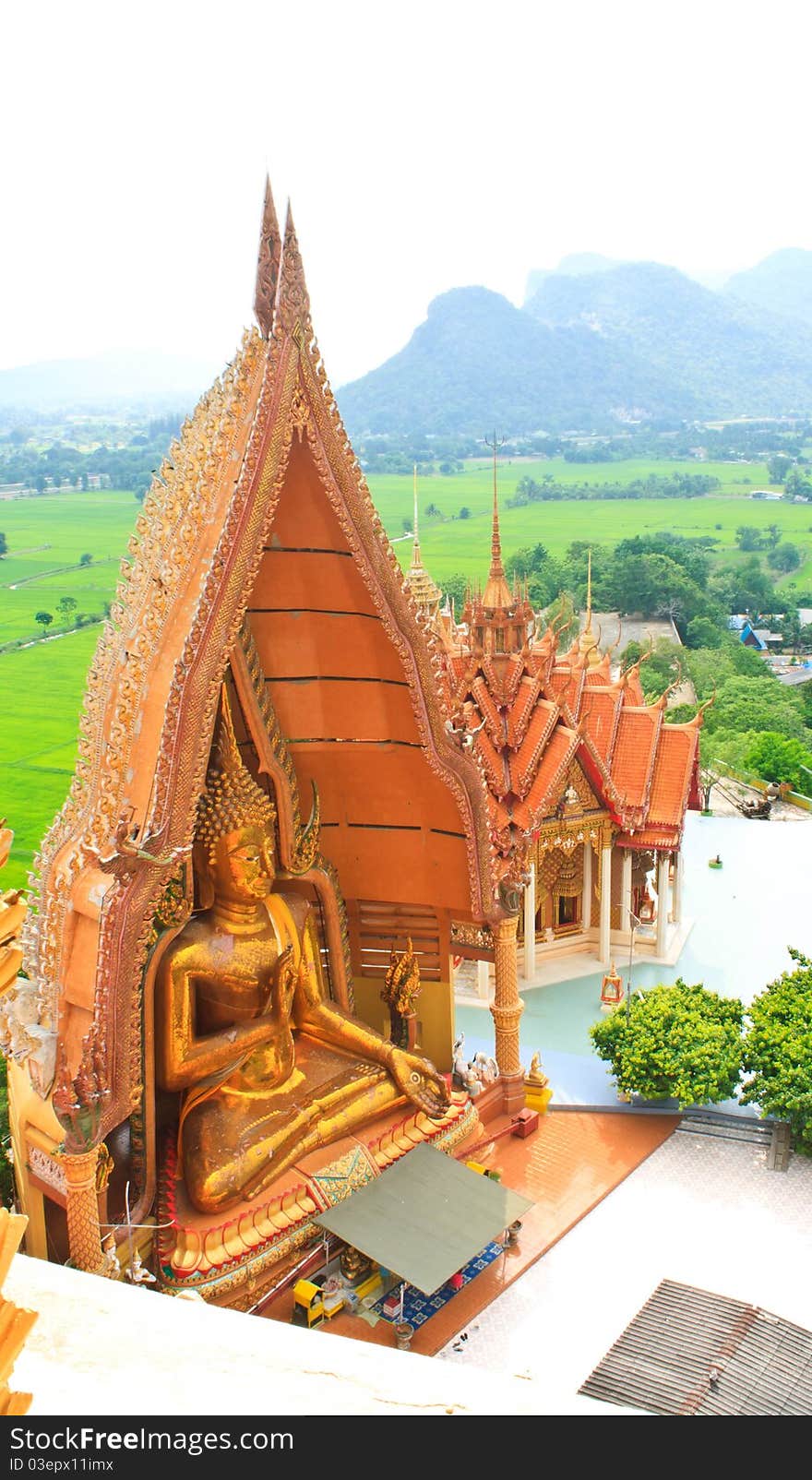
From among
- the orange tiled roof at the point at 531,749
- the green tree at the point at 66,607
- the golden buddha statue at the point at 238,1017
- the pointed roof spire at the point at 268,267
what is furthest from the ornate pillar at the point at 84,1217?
the green tree at the point at 66,607

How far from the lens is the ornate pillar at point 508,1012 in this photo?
491 inches

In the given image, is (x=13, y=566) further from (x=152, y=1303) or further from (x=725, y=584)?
(x=152, y=1303)

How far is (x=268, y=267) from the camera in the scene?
9297mm

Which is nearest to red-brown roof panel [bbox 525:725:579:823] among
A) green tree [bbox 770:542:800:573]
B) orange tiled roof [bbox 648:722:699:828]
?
orange tiled roof [bbox 648:722:699:828]

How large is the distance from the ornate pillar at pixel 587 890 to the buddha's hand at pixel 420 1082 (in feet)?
23.6

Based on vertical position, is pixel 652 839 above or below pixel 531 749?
below

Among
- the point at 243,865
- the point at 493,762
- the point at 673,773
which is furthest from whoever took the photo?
the point at 673,773

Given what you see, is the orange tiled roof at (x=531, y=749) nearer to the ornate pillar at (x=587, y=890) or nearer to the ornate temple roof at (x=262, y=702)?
the ornate pillar at (x=587, y=890)

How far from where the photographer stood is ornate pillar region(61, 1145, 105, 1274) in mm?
8766

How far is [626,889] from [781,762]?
12418mm

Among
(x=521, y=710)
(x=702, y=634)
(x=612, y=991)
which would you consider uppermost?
(x=521, y=710)

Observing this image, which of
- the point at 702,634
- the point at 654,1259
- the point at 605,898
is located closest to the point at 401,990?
the point at 654,1259

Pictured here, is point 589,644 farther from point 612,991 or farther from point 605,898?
point 612,991

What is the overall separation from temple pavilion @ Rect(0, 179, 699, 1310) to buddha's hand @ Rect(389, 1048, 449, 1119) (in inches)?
2.0
